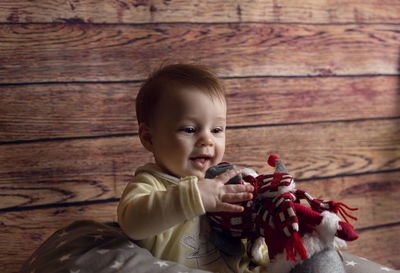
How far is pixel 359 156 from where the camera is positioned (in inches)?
67.0

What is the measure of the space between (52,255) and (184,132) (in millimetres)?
425

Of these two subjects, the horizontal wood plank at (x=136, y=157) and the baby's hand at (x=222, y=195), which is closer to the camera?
the baby's hand at (x=222, y=195)

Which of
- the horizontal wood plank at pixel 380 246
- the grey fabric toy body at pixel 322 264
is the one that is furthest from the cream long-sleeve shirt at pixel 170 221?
the horizontal wood plank at pixel 380 246

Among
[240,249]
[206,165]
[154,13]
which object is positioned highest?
[154,13]

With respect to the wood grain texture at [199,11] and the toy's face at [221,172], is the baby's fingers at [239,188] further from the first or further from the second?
the wood grain texture at [199,11]

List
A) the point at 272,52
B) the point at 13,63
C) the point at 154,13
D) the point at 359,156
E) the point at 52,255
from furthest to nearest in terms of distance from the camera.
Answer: the point at 359,156, the point at 272,52, the point at 154,13, the point at 13,63, the point at 52,255

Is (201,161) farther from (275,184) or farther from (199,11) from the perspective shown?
(199,11)

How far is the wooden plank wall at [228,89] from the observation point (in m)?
1.36

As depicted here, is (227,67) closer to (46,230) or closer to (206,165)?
(206,165)

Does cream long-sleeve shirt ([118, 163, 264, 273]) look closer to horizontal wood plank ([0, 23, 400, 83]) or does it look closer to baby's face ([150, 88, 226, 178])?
baby's face ([150, 88, 226, 178])

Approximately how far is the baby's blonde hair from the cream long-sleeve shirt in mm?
164

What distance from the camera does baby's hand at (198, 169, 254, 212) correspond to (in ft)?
2.91

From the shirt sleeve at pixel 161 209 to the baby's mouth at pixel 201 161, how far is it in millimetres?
95

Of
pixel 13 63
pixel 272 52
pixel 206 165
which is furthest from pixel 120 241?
pixel 272 52
